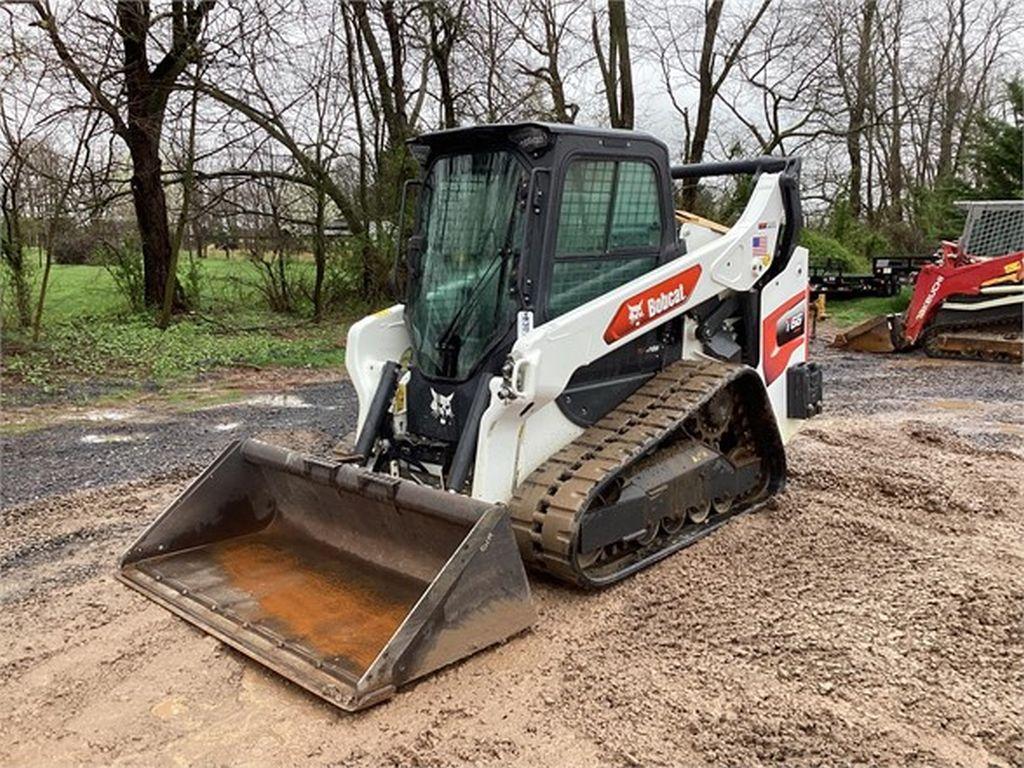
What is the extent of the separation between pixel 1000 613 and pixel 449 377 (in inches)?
95.7

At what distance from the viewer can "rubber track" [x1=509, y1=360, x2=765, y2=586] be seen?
3.61m

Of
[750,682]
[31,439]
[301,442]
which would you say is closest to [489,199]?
[750,682]

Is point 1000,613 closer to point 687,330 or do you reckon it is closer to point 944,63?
point 687,330

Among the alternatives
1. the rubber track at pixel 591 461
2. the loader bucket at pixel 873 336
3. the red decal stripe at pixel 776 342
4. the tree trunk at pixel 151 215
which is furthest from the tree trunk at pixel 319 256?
the rubber track at pixel 591 461

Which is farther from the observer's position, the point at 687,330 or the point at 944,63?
the point at 944,63

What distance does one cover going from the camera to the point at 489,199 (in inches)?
162

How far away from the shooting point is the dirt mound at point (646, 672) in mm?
2738

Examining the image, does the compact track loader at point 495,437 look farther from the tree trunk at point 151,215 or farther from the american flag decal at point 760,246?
the tree trunk at point 151,215

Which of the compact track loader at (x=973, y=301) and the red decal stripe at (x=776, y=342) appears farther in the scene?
the compact track loader at (x=973, y=301)

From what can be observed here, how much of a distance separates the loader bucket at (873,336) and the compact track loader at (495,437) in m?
7.50

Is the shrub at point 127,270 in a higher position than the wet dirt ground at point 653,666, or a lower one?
higher

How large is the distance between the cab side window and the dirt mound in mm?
1309

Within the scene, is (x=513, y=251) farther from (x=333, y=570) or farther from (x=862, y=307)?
(x=862, y=307)

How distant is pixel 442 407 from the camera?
4.14 m
